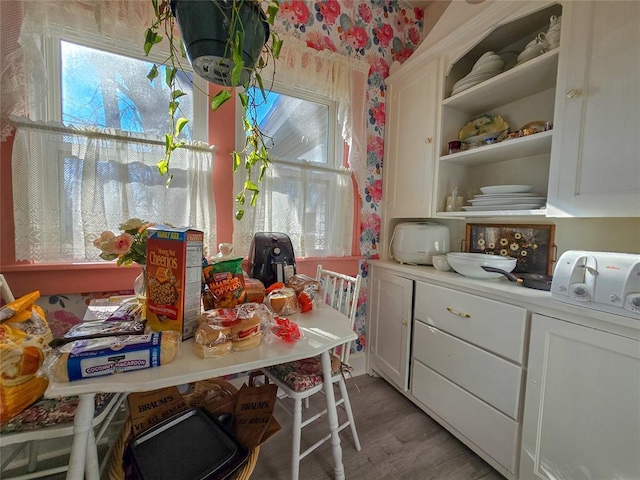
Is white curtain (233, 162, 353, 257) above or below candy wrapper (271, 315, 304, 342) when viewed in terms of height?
above

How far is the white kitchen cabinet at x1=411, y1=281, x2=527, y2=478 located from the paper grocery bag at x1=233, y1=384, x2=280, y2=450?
35.2 inches

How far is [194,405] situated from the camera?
112 cm

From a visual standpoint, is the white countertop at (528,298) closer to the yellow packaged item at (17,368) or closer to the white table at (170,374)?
the white table at (170,374)

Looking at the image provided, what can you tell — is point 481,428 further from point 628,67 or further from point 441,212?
point 628,67

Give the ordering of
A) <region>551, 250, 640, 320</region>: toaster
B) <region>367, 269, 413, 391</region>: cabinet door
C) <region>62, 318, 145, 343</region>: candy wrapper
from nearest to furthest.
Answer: <region>62, 318, 145, 343</region>: candy wrapper, <region>551, 250, 640, 320</region>: toaster, <region>367, 269, 413, 391</region>: cabinet door

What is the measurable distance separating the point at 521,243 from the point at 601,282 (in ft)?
2.12

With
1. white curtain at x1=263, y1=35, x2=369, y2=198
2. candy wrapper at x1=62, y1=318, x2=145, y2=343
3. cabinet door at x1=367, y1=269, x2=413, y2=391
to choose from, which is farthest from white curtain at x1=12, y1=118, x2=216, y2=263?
cabinet door at x1=367, y1=269, x2=413, y2=391

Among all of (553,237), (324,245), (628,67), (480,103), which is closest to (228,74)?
(324,245)

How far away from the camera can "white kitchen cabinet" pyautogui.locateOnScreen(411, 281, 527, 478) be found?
44.1 inches

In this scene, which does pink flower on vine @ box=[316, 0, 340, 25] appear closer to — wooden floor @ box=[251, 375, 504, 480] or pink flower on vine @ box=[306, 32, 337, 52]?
pink flower on vine @ box=[306, 32, 337, 52]

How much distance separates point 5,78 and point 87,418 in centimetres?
134

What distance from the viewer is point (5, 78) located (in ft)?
3.51

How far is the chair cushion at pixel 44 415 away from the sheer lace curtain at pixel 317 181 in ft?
2.99

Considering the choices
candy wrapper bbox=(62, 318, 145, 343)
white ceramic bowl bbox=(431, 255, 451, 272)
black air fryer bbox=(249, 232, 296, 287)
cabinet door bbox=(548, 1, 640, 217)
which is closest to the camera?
candy wrapper bbox=(62, 318, 145, 343)
